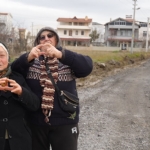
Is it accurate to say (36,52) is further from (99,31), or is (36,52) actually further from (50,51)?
(99,31)

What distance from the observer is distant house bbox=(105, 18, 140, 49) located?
70000mm

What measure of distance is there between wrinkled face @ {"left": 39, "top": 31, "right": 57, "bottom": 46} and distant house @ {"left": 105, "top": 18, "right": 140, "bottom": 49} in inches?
2679

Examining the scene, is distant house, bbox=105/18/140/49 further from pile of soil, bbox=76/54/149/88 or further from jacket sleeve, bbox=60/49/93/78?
jacket sleeve, bbox=60/49/93/78

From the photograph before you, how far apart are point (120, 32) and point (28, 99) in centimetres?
7024

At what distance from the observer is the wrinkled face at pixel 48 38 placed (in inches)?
94.7

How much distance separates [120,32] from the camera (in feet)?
233

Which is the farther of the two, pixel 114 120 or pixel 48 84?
pixel 114 120

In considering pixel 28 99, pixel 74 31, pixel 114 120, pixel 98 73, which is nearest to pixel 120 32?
pixel 74 31

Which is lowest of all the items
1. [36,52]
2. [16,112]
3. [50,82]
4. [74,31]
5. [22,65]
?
[16,112]

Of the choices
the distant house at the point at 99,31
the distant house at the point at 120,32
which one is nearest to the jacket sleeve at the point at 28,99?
the distant house at the point at 120,32

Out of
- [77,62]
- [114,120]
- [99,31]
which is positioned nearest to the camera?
[77,62]

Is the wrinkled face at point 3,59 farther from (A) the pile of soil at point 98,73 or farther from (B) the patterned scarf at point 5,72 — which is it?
(A) the pile of soil at point 98,73

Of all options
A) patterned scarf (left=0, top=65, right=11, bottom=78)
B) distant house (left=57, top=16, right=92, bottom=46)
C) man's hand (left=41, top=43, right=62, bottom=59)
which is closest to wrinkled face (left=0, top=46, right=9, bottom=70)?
patterned scarf (left=0, top=65, right=11, bottom=78)

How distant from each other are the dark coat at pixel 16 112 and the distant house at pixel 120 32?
224 feet
